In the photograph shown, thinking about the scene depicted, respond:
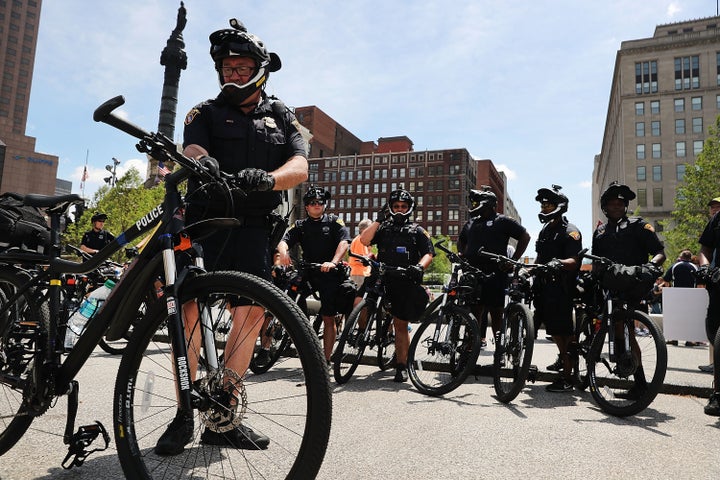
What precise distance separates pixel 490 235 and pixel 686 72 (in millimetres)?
89879

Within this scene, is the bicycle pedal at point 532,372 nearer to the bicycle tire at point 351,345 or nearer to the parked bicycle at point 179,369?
the bicycle tire at point 351,345

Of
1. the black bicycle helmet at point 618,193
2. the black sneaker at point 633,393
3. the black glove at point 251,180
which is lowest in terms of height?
the black sneaker at point 633,393

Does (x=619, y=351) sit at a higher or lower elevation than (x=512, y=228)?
lower

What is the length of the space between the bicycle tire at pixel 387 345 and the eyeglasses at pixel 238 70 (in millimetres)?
3354

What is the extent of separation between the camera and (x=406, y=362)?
5363 mm

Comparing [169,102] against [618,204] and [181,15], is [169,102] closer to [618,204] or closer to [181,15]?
[181,15]

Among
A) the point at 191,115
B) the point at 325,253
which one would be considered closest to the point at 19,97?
the point at 325,253

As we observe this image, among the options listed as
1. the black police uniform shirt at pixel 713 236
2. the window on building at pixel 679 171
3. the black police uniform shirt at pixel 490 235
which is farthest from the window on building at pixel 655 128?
the black police uniform shirt at pixel 713 236

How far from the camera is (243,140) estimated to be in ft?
10.3

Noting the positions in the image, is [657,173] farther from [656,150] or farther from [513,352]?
[513,352]

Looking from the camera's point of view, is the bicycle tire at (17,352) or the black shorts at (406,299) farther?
the black shorts at (406,299)

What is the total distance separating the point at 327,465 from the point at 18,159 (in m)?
122

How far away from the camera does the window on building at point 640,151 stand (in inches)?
3103

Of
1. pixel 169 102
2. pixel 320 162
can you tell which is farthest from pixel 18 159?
pixel 169 102
